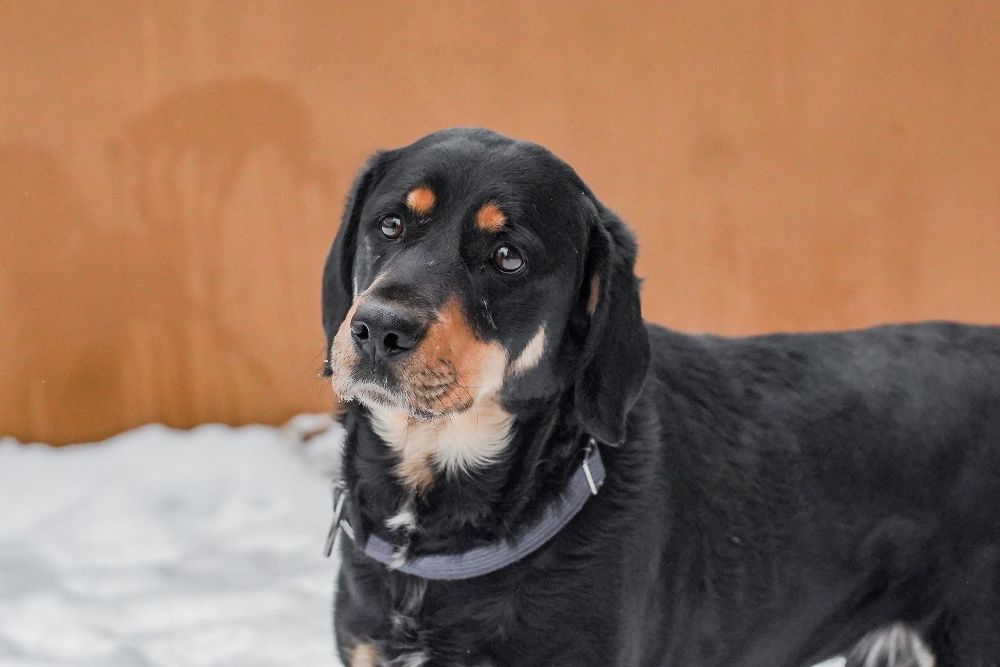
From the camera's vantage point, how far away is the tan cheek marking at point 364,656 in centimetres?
293

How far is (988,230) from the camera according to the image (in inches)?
244

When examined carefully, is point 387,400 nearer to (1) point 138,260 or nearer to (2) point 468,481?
(2) point 468,481

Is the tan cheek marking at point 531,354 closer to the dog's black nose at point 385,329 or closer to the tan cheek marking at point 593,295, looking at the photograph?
the tan cheek marking at point 593,295

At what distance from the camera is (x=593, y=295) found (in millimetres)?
3100

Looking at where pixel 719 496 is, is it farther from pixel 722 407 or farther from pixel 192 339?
pixel 192 339

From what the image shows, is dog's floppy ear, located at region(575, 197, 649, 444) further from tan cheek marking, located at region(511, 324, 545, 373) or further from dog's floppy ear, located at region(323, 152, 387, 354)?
dog's floppy ear, located at region(323, 152, 387, 354)

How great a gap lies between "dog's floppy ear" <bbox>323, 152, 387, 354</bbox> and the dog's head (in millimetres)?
80

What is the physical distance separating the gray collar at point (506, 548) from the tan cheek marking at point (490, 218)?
598 mm

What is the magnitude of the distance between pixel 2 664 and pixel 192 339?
2.13 meters

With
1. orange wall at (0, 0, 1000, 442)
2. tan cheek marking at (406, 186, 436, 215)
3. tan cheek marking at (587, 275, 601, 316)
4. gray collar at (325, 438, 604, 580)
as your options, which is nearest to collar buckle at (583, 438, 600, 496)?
gray collar at (325, 438, 604, 580)

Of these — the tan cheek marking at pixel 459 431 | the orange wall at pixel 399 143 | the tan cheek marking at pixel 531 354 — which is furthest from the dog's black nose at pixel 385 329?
the orange wall at pixel 399 143

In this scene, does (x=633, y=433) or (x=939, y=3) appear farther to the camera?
(x=939, y=3)

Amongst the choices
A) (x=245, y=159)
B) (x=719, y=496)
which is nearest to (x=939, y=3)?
(x=245, y=159)

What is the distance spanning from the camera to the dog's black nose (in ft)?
8.95
